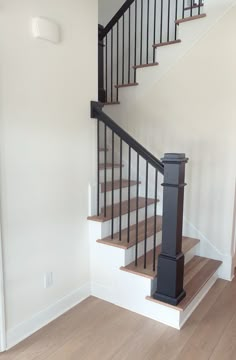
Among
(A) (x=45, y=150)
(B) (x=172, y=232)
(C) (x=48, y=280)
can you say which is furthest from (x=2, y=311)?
(B) (x=172, y=232)

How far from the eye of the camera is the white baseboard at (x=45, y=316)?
1873 mm

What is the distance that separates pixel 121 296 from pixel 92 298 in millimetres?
281

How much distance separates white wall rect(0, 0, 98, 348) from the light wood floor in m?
0.18

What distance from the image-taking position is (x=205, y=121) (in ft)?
9.14

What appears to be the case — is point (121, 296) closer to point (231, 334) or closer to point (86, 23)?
point (231, 334)

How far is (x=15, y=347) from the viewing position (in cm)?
185

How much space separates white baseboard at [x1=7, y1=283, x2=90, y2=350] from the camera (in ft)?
6.15

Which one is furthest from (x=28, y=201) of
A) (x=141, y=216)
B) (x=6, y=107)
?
(x=141, y=216)

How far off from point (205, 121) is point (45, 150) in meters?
1.62

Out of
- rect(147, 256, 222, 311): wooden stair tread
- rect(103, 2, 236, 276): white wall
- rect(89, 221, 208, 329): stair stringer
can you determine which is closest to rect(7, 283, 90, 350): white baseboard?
rect(89, 221, 208, 329): stair stringer

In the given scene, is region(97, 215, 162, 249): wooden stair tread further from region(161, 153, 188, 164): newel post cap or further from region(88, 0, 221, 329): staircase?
region(161, 153, 188, 164): newel post cap

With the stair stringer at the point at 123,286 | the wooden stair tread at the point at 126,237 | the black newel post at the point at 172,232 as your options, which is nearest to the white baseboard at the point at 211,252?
the stair stringer at the point at 123,286

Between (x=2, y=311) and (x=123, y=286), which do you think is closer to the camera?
(x=2, y=311)

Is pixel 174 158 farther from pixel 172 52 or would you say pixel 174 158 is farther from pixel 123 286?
pixel 172 52
